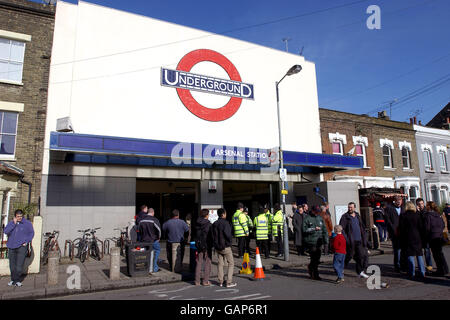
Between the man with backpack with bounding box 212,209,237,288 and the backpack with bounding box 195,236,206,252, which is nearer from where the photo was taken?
the man with backpack with bounding box 212,209,237,288

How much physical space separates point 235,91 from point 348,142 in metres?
9.27

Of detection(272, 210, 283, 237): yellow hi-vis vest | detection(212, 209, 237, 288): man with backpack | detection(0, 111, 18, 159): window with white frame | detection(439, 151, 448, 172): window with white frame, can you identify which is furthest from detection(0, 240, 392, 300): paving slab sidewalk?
detection(439, 151, 448, 172): window with white frame

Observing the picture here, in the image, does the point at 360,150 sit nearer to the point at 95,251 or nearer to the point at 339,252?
the point at 339,252

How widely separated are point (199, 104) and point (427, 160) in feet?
65.1

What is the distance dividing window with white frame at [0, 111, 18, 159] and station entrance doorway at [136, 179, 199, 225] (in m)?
7.79

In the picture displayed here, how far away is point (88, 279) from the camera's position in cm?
906

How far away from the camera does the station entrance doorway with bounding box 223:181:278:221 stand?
2016 centimetres

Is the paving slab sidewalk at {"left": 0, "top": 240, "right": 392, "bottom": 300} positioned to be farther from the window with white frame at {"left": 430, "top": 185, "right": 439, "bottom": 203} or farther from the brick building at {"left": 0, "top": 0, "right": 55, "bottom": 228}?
the window with white frame at {"left": 430, "top": 185, "right": 439, "bottom": 203}

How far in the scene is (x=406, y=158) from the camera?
25.2m

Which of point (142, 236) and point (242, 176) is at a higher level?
point (242, 176)

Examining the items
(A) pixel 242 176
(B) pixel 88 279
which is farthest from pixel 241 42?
(B) pixel 88 279

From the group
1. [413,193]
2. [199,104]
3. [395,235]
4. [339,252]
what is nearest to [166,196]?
[199,104]

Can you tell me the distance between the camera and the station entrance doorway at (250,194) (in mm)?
20156

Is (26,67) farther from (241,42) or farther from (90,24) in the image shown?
(241,42)
